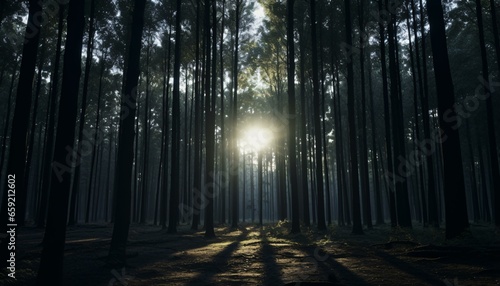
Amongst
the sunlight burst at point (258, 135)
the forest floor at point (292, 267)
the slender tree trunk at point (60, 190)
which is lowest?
the forest floor at point (292, 267)

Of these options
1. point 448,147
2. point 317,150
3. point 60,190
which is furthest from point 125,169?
point 317,150

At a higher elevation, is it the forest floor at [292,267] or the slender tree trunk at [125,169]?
the slender tree trunk at [125,169]

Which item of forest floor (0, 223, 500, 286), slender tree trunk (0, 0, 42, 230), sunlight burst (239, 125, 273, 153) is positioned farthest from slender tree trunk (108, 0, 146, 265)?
sunlight burst (239, 125, 273, 153)

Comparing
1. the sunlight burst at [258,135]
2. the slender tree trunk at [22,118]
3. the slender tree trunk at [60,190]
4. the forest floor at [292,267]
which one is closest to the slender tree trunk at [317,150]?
the forest floor at [292,267]

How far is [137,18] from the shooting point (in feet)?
27.7

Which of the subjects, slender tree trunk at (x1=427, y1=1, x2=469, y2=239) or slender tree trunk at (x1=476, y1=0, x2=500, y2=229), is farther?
slender tree trunk at (x1=476, y1=0, x2=500, y2=229)

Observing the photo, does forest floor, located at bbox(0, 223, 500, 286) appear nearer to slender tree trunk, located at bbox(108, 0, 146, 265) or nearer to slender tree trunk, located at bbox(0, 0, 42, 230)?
slender tree trunk, located at bbox(108, 0, 146, 265)

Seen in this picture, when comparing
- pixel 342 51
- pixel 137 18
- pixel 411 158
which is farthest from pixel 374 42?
pixel 137 18

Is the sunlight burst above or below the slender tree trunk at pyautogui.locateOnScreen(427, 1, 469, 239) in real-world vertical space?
above

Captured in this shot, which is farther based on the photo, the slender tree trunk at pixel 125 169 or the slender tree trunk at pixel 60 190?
the slender tree trunk at pixel 125 169

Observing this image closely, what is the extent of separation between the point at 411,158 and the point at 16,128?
99.9ft

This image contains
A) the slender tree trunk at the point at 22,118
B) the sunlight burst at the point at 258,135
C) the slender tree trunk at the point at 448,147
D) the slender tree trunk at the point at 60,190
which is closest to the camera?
the slender tree trunk at the point at 60,190

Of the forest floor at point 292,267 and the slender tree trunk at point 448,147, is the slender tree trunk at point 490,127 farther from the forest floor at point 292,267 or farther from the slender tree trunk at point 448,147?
the forest floor at point 292,267

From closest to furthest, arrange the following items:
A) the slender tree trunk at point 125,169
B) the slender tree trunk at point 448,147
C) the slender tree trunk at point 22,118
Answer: the slender tree trunk at point 22,118, the slender tree trunk at point 125,169, the slender tree trunk at point 448,147
